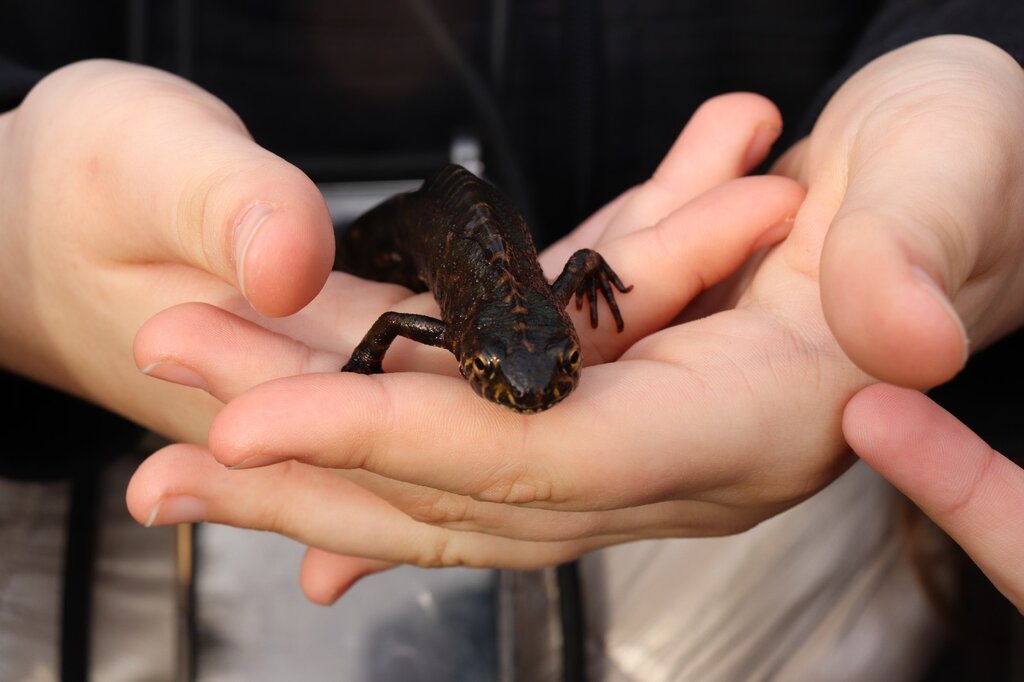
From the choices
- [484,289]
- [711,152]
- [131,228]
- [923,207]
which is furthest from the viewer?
[711,152]

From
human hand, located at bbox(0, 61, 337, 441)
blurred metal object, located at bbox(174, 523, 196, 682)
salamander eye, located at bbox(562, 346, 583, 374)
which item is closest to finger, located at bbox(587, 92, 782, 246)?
salamander eye, located at bbox(562, 346, 583, 374)

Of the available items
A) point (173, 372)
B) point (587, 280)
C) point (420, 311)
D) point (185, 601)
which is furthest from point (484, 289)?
point (185, 601)

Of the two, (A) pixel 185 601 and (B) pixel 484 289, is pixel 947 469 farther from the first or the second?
(A) pixel 185 601

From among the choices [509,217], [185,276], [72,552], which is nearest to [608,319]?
[509,217]

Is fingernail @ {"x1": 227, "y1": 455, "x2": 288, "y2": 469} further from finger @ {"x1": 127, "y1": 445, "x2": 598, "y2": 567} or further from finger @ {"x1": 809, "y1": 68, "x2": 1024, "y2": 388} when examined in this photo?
finger @ {"x1": 809, "y1": 68, "x2": 1024, "y2": 388}

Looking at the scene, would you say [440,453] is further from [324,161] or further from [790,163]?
[324,161]

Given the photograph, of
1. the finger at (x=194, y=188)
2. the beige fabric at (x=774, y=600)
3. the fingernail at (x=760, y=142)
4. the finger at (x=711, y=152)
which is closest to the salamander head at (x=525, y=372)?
the finger at (x=194, y=188)

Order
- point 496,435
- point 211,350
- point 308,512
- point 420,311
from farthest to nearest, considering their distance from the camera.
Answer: point 420,311
point 308,512
point 211,350
point 496,435
